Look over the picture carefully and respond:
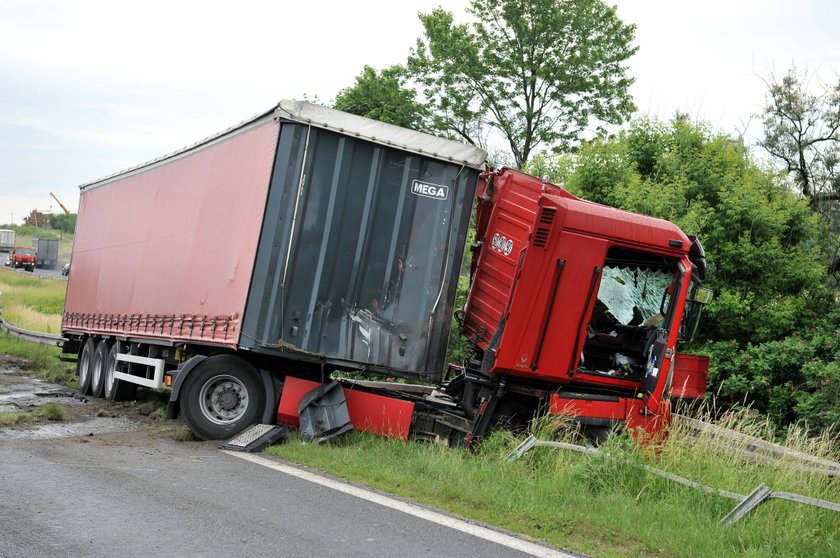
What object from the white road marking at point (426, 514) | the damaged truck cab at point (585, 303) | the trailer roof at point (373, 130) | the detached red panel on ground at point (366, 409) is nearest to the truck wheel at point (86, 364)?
the detached red panel on ground at point (366, 409)

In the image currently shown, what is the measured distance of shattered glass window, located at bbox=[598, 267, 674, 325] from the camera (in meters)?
9.59

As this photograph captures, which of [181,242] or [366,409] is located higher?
[181,242]

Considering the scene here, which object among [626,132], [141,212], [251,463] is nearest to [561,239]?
[251,463]

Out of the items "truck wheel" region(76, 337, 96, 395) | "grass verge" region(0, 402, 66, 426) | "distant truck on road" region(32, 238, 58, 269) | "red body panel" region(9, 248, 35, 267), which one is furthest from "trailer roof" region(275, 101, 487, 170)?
"distant truck on road" region(32, 238, 58, 269)

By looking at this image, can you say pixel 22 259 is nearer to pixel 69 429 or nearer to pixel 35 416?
pixel 35 416

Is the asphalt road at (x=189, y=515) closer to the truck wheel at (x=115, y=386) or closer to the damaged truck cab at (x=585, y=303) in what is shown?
the damaged truck cab at (x=585, y=303)

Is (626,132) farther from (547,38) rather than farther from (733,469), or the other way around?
(733,469)

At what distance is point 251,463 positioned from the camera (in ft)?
27.3

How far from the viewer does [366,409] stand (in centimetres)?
988

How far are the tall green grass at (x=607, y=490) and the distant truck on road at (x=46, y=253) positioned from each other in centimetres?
8134

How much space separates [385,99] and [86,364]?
1684cm

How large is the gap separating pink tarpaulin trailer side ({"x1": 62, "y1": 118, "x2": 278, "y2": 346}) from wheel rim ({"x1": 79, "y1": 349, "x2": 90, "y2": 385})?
0.52 m

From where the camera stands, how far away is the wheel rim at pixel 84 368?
15.5m

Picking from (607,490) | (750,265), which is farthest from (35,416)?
(750,265)
